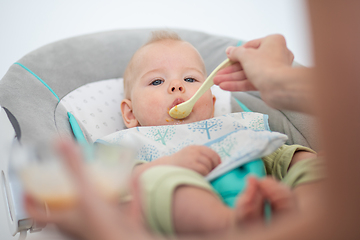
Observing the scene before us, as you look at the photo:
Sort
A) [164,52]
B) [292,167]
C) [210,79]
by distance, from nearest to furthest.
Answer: [292,167], [210,79], [164,52]

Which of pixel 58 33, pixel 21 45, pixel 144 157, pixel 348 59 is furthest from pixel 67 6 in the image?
pixel 348 59

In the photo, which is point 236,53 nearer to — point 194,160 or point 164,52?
point 194,160

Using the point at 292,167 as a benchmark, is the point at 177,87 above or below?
above

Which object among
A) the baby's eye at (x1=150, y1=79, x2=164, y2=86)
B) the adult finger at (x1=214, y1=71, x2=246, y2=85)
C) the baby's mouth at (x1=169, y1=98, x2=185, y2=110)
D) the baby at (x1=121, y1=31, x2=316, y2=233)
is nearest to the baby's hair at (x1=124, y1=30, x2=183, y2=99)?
the baby at (x1=121, y1=31, x2=316, y2=233)

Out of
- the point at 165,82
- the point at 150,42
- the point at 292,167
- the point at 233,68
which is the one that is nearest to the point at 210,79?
the point at 233,68

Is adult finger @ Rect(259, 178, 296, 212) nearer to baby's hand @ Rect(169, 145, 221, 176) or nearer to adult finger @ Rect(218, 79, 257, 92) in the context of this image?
baby's hand @ Rect(169, 145, 221, 176)

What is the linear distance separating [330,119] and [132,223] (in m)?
0.29

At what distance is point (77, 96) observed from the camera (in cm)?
117

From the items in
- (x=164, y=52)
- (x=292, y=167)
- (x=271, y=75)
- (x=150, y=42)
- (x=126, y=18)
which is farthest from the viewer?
(x=126, y=18)

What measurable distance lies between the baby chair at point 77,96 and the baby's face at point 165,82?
0.17 meters

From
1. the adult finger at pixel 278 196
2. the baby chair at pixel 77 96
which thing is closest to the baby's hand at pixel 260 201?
the adult finger at pixel 278 196

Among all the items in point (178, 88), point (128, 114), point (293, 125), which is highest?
point (178, 88)

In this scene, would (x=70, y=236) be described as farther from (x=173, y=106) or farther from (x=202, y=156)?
(x=173, y=106)

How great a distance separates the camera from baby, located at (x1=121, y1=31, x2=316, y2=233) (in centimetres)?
49
